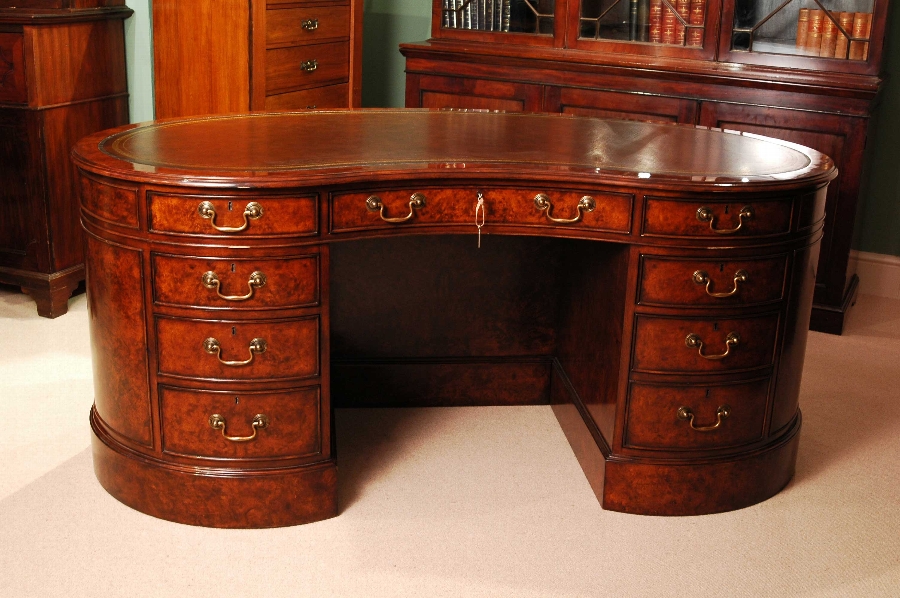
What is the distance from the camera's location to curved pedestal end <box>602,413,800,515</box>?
2.74m

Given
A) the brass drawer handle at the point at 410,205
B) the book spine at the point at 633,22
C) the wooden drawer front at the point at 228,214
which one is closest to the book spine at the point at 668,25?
the book spine at the point at 633,22

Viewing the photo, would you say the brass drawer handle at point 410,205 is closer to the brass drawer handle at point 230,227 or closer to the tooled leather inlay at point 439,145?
the tooled leather inlay at point 439,145

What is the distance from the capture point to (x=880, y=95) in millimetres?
4316

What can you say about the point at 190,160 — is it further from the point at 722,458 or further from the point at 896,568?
the point at 896,568

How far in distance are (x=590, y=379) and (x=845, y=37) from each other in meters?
2.08

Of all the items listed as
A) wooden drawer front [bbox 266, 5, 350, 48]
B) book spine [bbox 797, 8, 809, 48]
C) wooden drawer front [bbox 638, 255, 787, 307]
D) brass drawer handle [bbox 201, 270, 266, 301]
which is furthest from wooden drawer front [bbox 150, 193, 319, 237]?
book spine [bbox 797, 8, 809, 48]

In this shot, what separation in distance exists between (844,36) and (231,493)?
3.05m

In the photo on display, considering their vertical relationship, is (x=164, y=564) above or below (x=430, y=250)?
below

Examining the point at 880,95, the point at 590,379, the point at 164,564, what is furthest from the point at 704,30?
the point at 164,564

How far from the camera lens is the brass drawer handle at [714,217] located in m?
2.55

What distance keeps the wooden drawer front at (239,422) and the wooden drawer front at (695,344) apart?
33.9 inches

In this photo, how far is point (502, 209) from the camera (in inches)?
104

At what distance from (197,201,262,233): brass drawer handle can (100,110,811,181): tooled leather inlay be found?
0.09 m

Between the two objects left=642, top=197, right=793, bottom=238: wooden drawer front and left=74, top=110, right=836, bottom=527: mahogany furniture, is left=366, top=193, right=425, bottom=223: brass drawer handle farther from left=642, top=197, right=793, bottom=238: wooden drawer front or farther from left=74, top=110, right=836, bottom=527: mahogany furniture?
left=642, top=197, right=793, bottom=238: wooden drawer front
